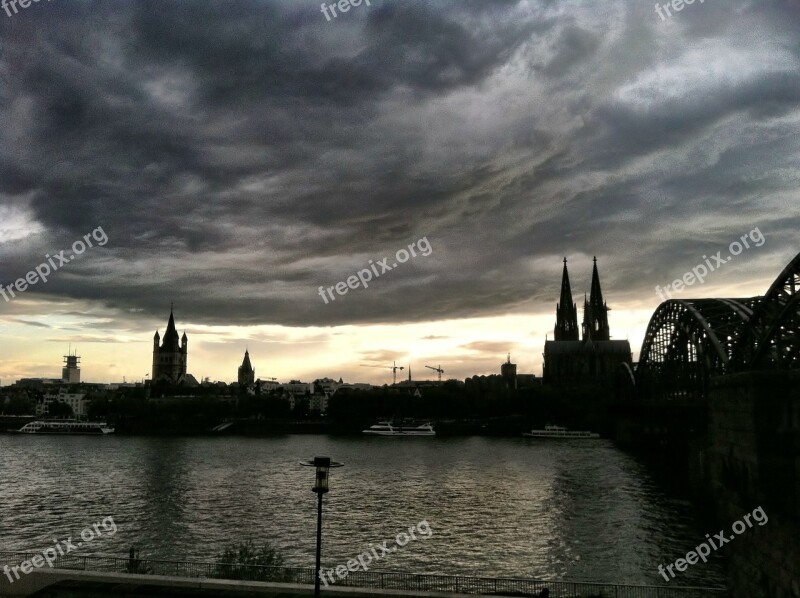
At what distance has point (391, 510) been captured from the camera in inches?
2072

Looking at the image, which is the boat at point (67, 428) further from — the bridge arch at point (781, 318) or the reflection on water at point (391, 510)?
the bridge arch at point (781, 318)

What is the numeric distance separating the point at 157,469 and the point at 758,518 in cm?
7031

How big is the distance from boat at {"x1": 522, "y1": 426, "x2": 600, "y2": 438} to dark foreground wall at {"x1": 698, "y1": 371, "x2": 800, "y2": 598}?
11007 cm

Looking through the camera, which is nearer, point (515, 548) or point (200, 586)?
point (200, 586)

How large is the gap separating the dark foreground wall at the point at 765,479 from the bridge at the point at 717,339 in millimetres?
11949

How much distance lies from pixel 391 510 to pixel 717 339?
35599 mm

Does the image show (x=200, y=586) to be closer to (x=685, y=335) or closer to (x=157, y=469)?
(x=157, y=469)

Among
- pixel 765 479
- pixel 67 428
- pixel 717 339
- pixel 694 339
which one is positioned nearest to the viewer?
pixel 765 479

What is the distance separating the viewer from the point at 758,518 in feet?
85.8

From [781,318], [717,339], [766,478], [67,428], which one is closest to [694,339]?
[717,339]

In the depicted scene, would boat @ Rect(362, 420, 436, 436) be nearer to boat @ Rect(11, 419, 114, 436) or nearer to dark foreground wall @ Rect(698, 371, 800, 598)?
boat @ Rect(11, 419, 114, 436)

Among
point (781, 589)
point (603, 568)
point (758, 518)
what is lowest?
point (603, 568)

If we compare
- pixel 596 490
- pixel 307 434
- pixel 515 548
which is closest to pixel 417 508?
pixel 515 548

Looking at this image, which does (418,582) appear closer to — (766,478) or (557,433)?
(766,478)
